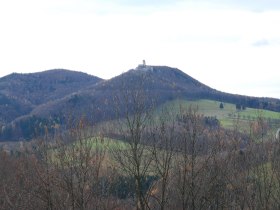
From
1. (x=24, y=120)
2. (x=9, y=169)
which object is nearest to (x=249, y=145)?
(x=9, y=169)

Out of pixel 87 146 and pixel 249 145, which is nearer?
pixel 87 146

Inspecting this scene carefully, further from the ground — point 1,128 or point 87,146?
point 87,146

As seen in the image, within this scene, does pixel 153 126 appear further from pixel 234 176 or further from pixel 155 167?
pixel 234 176

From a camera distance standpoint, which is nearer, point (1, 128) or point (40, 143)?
point (40, 143)

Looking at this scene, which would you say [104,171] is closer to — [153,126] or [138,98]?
[153,126]

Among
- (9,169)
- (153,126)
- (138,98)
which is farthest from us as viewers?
(9,169)

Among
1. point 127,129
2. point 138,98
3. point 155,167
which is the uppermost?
point 138,98

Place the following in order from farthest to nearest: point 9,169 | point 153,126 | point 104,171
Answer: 1. point 9,169
2. point 104,171
3. point 153,126

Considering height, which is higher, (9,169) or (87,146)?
(87,146)

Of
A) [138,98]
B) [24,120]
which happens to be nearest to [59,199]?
[138,98]
